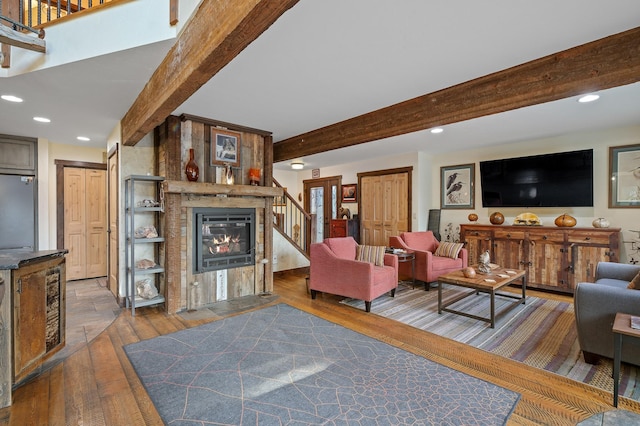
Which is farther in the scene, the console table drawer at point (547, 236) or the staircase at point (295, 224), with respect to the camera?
the staircase at point (295, 224)

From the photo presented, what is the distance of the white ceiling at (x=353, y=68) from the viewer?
5.84ft

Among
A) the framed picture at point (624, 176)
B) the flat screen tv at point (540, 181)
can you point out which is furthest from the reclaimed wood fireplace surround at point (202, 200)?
the framed picture at point (624, 176)

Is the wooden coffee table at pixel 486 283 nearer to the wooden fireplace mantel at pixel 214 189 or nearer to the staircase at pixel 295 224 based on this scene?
the wooden fireplace mantel at pixel 214 189

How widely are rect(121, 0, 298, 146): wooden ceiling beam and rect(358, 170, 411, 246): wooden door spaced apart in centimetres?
480

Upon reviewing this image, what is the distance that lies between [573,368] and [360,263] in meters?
2.09

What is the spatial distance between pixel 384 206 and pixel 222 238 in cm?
380

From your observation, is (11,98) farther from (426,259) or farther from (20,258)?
(426,259)

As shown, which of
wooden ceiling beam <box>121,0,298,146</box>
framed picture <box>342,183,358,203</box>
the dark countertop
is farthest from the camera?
framed picture <box>342,183,358,203</box>

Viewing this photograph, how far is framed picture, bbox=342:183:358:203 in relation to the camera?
24.0 ft

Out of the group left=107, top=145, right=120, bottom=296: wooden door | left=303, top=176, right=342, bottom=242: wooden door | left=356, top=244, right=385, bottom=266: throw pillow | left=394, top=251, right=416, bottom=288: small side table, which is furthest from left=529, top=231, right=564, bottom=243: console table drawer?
left=107, top=145, right=120, bottom=296: wooden door

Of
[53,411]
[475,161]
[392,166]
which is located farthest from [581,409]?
[392,166]

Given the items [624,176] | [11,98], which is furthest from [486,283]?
[11,98]

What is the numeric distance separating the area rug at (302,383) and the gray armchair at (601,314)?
96 centimetres

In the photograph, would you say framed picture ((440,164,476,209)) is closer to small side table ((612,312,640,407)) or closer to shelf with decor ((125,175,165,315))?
small side table ((612,312,640,407))
